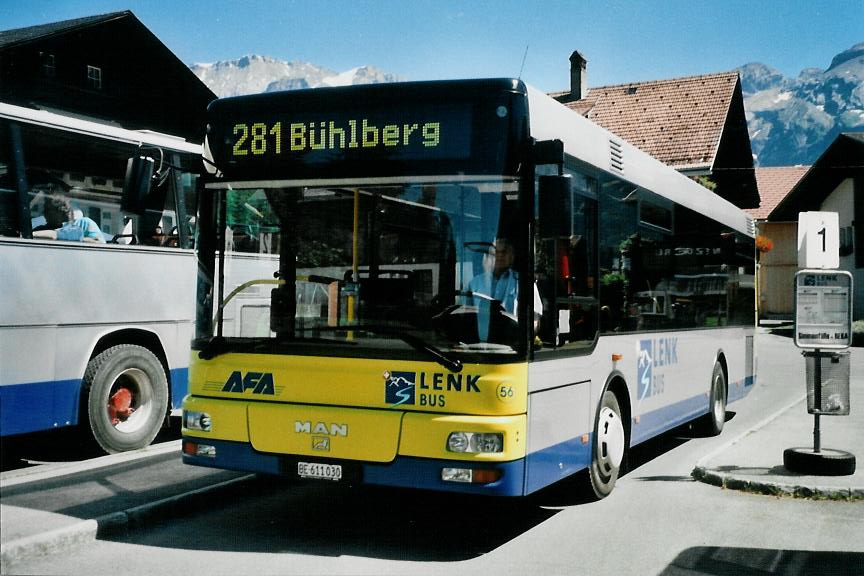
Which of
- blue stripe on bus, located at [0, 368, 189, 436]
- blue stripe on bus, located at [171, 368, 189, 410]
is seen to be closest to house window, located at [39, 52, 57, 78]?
blue stripe on bus, located at [171, 368, 189, 410]

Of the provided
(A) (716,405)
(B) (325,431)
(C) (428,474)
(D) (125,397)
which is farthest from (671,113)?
(C) (428,474)

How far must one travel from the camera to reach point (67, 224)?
9391mm

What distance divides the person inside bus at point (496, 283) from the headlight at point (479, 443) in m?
0.58

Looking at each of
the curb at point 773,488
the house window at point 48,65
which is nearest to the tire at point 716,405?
the curb at point 773,488

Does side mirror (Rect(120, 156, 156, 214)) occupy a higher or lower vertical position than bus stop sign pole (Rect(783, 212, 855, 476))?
higher

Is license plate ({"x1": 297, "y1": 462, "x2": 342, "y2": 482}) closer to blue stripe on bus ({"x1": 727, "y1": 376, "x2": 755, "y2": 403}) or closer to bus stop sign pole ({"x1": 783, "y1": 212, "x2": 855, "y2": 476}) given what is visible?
bus stop sign pole ({"x1": 783, "y1": 212, "x2": 855, "y2": 476})

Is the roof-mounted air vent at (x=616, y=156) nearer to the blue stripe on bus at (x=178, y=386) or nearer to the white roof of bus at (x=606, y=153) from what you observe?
the white roof of bus at (x=606, y=153)

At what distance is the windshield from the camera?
20.5ft

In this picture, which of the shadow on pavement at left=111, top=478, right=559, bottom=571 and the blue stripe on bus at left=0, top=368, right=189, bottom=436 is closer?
the shadow on pavement at left=111, top=478, right=559, bottom=571

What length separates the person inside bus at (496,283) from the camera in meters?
6.24

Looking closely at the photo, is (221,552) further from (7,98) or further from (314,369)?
(7,98)

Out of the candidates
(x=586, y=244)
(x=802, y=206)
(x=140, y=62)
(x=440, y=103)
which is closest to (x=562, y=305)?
(x=586, y=244)

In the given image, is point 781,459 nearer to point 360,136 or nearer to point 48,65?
point 360,136

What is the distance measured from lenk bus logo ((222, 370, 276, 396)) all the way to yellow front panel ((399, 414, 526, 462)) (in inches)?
40.2
